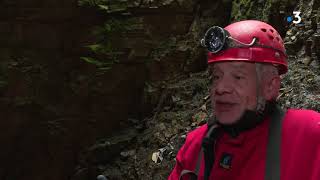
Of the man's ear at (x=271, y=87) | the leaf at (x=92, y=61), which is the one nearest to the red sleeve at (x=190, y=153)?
the man's ear at (x=271, y=87)

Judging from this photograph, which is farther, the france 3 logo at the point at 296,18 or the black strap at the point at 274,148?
the france 3 logo at the point at 296,18

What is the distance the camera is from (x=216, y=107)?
1759 mm

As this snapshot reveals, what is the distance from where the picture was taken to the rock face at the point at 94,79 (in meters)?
6.88

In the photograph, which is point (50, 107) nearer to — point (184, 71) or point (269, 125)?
point (184, 71)

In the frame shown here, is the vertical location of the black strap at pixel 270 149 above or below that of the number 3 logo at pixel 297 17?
below

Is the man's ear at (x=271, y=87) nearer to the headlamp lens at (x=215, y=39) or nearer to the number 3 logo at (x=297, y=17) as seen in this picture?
the headlamp lens at (x=215, y=39)

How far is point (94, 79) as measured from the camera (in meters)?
7.46

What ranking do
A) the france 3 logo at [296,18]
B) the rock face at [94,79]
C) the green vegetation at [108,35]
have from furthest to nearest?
the green vegetation at [108,35], the rock face at [94,79], the france 3 logo at [296,18]

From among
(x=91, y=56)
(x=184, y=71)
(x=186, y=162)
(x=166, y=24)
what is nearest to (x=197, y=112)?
(x=184, y=71)

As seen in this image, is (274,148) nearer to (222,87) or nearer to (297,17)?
(222,87)

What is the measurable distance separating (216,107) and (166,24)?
18.4 ft

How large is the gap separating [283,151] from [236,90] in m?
0.33

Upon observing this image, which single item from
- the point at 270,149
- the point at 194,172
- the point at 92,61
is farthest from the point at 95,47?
the point at 270,149

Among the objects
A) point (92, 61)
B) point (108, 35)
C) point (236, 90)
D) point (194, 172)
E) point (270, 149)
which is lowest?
point (92, 61)
